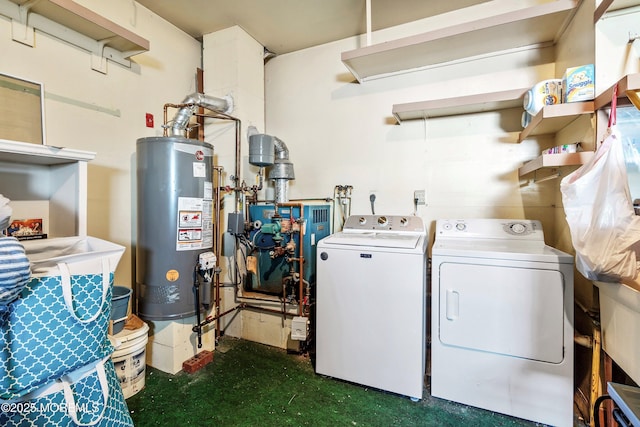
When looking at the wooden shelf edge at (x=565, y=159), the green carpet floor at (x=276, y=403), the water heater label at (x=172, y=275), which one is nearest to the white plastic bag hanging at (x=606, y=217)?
the wooden shelf edge at (x=565, y=159)

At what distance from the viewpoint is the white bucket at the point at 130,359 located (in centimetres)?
174

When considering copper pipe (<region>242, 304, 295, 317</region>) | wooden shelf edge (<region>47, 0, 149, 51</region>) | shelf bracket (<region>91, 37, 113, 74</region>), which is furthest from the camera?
copper pipe (<region>242, 304, 295, 317</region>)

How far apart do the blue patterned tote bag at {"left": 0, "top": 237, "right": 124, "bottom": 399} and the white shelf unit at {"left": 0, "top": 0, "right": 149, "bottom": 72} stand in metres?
1.43

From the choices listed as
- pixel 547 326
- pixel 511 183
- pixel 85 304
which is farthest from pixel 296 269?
pixel 511 183

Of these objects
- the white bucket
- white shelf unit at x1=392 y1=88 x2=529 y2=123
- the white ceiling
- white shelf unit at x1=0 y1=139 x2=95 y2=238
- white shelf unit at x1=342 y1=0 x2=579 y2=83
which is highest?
the white ceiling

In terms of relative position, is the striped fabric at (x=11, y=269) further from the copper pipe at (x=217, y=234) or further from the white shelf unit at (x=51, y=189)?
the copper pipe at (x=217, y=234)

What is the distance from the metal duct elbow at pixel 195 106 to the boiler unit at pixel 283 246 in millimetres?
835

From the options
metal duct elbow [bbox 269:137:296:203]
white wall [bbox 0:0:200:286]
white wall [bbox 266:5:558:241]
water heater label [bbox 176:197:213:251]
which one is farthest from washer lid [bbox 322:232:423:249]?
white wall [bbox 0:0:200:286]

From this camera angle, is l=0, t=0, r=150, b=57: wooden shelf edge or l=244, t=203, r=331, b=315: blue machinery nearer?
l=0, t=0, r=150, b=57: wooden shelf edge

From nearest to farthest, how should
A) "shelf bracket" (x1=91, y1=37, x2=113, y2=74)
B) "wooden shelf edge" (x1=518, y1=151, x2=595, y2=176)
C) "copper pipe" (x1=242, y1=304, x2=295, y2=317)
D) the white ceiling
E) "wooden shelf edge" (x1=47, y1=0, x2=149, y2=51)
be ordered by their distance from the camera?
"wooden shelf edge" (x1=518, y1=151, x2=595, y2=176), "wooden shelf edge" (x1=47, y1=0, x2=149, y2=51), "shelf bracket" (x1=91, y1=37, x2=113, y2=74), the white ceiling, "copper pipe" (x1=242, y1=304, x2=295, y2=317)

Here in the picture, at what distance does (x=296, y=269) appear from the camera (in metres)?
2.38

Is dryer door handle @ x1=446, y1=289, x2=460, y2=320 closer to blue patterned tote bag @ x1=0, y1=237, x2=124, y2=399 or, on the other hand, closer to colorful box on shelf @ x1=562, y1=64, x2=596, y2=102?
colorful box on shelf @ x1=562, y1=64, x2=596, y2=102

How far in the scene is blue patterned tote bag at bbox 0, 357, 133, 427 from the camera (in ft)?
3.26

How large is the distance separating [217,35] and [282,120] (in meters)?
0.96
